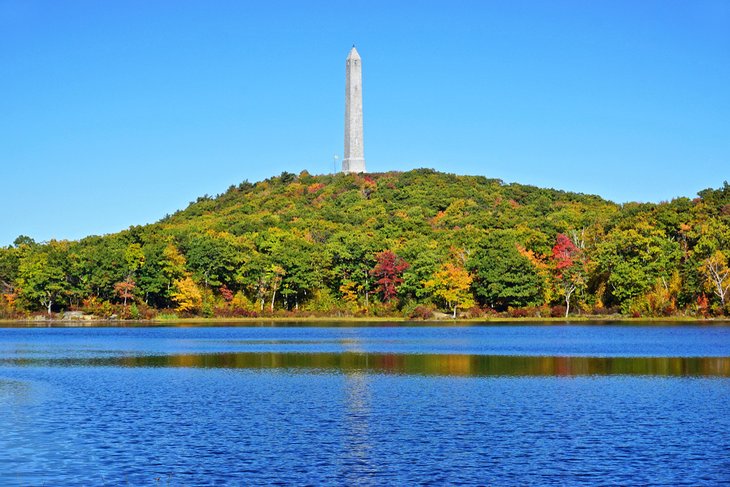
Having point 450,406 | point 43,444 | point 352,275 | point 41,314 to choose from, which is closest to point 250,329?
point 352,275

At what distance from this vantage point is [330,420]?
29.8m

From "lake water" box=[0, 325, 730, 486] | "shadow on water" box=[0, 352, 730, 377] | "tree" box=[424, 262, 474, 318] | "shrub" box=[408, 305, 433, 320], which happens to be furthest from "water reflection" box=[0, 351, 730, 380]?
"shrub" box=[408, 305, 433, 320]

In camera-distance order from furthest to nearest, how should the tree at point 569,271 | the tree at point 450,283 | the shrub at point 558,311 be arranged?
the shrub at point 558,311 → the tree at point 450,283 → the tree at point 569,271

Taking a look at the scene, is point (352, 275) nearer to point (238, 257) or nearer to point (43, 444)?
point (238, 257)

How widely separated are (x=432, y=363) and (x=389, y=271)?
49.8m

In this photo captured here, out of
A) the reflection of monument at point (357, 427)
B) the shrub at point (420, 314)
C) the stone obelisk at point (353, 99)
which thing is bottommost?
the reflection of monument at point (357, 427)

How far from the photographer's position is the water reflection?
143ft

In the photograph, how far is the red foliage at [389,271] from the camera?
9794cm

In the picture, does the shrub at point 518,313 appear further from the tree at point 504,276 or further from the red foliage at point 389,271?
the red foliage at point 389,271

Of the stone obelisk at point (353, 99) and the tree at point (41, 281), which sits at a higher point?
the stone obelisk at point (353, 99)

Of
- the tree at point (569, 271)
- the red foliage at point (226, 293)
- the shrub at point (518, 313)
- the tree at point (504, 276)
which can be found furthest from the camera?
the red foliage at point (226, 293)

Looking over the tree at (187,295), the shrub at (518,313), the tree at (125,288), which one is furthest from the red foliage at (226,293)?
the shrub at (518,313)

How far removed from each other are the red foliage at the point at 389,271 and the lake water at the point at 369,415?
130 feet

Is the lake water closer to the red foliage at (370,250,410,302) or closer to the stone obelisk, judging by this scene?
the red foliage at (370,250,410,302)
